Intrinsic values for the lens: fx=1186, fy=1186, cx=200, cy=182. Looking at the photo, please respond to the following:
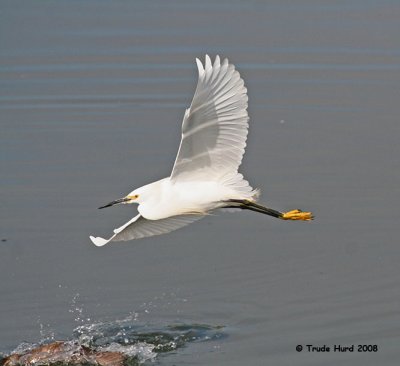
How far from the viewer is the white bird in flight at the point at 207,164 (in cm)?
774

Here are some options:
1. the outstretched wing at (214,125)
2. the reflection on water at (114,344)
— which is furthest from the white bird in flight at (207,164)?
the reflection on water at (114,344)

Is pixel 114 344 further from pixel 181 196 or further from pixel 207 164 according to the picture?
pixel 207 164

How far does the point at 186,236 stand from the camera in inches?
403

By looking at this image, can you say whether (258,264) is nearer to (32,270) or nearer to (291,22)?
(32,270)

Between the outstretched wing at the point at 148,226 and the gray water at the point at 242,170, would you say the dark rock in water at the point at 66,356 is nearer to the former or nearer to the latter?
the gray water at the point at 242,170

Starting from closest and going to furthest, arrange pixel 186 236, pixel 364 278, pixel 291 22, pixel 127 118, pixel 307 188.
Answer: pixel 364 278
pixel 186 236
pixel 307 188
pixel 127 118
pixel 291 22

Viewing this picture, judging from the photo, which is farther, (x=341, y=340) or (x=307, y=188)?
(x=307, y=188)

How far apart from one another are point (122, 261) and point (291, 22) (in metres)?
7.46

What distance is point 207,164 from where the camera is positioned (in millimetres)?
8250

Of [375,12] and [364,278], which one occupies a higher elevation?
[375,12]

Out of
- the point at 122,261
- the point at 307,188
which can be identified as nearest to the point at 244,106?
the point at 122,261

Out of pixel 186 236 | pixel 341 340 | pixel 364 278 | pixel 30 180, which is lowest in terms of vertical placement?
pixel 341 340

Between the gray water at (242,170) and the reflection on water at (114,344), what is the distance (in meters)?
0.09

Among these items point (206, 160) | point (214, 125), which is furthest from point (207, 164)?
point (214, 125)
